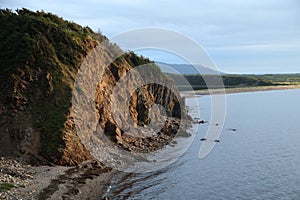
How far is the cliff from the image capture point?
33969 mm

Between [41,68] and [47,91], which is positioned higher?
[41,68]

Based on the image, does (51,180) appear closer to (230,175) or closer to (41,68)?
(41,68)

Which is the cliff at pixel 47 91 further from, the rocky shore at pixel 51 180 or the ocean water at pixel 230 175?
the ocean water at pixel 230 175

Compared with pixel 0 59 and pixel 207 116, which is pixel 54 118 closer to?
pixel 0 59

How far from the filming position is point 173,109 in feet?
252

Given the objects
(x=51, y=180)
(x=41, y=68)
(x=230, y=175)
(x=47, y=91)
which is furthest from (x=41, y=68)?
(x=230, y=175)

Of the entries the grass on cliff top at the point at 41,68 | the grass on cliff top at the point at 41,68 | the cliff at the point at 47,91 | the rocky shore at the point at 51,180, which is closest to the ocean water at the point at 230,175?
the rocky shore at the point at 51,180

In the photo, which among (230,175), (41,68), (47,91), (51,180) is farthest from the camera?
(41,68)

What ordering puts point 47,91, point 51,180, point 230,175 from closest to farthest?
point 51,180 → point 230,175 → point 47,91

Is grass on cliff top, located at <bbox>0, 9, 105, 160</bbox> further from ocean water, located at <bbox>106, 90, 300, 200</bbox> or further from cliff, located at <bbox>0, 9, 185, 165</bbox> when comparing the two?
ocean water, located at <bbox>106, 90, 300, 200</bbox>

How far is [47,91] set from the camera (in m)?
37.3

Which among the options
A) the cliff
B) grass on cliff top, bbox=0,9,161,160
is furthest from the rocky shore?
grass on cliff top, bbox=0,9,161,160

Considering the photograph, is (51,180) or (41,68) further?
(41,68)

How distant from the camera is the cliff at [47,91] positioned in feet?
111
